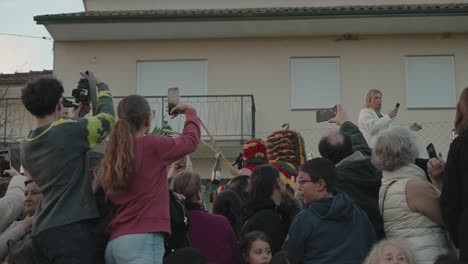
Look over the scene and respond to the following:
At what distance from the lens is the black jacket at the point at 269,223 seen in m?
5.33

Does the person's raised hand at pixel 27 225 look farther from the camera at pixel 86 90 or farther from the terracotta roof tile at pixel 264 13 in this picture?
the terracotta roof tile at pixel 264 13

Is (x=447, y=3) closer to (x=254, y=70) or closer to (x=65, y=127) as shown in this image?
(x=254, y=70)

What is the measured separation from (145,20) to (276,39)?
11.8 ft

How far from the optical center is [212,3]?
67.3ft

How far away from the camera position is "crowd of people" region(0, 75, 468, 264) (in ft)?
14.2

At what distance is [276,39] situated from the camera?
784 inches

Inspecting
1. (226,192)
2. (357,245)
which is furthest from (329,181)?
(226,192)

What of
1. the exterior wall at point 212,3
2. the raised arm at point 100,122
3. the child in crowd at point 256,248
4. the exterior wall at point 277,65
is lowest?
the child in crowd at point 256,248

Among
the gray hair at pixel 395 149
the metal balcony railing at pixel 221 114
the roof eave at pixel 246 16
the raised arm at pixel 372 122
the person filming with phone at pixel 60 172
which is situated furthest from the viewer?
the metal balcony railing at pixel 221 114

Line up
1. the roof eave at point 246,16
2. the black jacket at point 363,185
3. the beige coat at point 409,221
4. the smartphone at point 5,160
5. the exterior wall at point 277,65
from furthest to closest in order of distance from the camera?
the exterior wall at point 277,65
the roof eave at point 246,16
the smartphone at point 5,160
the black jacket at point 363,185
the beige coat at point 409,221

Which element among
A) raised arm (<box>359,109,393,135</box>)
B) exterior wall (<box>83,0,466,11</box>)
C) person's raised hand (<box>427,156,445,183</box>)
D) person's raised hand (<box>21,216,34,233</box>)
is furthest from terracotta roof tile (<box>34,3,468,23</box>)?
person's raised hand (<box>21,216,34,233</box>)

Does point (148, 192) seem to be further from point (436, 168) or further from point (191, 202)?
point (436, 168)

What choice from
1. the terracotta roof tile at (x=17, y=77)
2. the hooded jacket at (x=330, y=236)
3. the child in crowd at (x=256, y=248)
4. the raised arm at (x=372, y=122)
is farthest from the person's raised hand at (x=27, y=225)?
the terracotta roof tile at (x=17, y=77)

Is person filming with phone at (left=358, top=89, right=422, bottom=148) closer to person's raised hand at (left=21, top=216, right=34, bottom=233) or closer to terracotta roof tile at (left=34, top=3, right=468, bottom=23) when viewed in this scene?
person's raised hand at (left=21, top=216, right=34, bottom=233)
